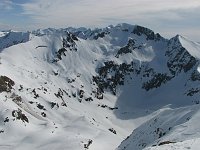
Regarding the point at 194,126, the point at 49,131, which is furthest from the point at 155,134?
the point at 49,131

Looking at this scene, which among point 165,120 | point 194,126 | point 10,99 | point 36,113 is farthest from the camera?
point 36,113

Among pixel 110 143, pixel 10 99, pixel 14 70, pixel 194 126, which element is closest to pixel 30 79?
pixel 14 70

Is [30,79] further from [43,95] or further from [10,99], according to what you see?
[10,99]

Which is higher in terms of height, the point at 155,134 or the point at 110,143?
the point at 155,134

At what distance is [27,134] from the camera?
10862 centimetres

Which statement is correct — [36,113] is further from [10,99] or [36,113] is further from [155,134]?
[155,134]

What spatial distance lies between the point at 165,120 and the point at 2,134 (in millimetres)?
49243

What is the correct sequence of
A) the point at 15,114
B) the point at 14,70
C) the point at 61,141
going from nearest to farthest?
1. the point at 61,141
2. the point at 15,114
3. the point at 14,70

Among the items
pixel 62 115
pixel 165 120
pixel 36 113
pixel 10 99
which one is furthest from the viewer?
pixel 62 115

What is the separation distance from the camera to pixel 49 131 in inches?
4419

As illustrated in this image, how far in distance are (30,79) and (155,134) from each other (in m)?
124

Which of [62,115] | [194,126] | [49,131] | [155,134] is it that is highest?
[194,126]

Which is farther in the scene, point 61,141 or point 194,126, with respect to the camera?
point 61,141

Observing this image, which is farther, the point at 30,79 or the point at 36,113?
the point at 30,79
